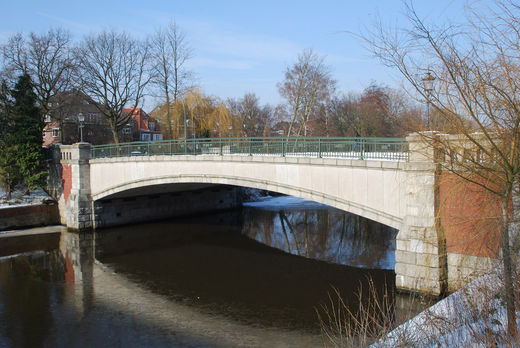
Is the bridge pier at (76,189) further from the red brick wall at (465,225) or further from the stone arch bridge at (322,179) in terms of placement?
the red brick wall at (465,225)

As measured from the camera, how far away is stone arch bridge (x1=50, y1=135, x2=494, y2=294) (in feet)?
30.9

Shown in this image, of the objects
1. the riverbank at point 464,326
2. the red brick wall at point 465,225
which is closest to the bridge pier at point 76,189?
the red brick wall at point 465,225

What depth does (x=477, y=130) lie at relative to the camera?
18.6ft

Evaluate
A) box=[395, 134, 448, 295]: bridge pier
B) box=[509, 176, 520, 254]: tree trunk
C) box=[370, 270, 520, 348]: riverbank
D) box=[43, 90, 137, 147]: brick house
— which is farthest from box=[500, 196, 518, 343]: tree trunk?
box=[43, 90, 137, 147]: brick house

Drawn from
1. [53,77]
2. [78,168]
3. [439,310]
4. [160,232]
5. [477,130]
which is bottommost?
[160,232]

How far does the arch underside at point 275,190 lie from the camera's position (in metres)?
10.5

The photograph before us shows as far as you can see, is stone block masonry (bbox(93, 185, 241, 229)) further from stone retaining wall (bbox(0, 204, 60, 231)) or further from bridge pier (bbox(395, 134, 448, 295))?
bridge pier (bbox(395, 134, 448, 295))

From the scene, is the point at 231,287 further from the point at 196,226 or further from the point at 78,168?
the point at 78,168

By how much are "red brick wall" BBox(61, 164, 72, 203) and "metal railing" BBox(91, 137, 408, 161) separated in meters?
1.62

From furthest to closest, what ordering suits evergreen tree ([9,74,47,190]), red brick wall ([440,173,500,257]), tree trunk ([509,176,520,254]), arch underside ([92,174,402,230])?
evergreen tree ([9,74,47,190]) < arch underside ([92,174,402,230]) < red brick wall ([440,173,500,257]) < tree trunk ([509,176,520,254])

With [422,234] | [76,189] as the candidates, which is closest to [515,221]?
[422,234]

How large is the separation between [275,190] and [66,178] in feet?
41.0

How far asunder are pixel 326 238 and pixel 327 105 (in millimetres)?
20159

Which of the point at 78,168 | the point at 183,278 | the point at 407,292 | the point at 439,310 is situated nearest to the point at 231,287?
the point at 183,278
